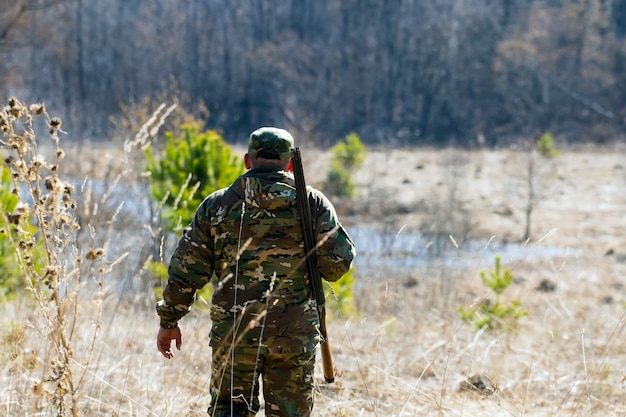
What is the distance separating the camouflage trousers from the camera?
2.56 m

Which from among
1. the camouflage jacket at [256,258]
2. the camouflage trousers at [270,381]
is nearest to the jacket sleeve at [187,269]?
the camouflage jacket at [256,258]

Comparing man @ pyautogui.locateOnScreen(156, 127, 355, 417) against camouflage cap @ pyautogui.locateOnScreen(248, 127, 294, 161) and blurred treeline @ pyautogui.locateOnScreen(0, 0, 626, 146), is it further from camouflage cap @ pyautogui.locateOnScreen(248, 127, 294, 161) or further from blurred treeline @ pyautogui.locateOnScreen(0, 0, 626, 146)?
blurred treeline @ pyautogui.locateOnScreen(0, 0, 626, 146)

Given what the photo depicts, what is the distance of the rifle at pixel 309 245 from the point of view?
8.13ft

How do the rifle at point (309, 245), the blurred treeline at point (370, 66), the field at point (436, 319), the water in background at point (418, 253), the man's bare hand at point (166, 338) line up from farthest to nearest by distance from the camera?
the blurred treeline at point (370, 66) → the water in background at point (418, 253) → the field at point (436, 319) → the man's bare hand at point (166, 338) → the rifle at point (309, 245)

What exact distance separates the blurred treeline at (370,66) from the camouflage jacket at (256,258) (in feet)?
131

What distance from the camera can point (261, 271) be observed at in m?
2.54

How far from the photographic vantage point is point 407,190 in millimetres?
25531

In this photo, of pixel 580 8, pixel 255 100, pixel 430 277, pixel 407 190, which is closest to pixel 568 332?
pixel 430 277

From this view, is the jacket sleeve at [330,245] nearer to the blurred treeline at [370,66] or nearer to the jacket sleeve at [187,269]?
the jacket sleeve at [187,269]

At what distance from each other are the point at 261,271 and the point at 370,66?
51376 millimetres

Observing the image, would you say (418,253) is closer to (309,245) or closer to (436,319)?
(436,319)

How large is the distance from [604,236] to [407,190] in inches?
309

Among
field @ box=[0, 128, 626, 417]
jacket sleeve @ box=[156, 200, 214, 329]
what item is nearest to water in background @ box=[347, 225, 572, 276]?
field @ box=[0, 128, 626, 417]

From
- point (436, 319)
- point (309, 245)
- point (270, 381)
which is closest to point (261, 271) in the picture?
point (309, 245)
